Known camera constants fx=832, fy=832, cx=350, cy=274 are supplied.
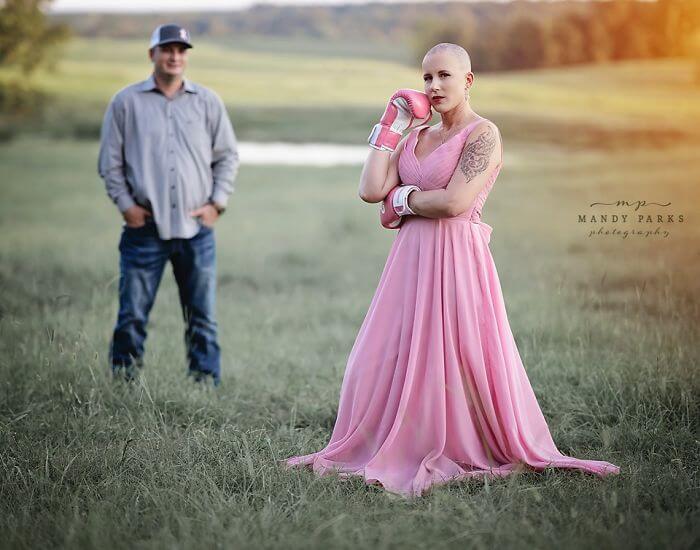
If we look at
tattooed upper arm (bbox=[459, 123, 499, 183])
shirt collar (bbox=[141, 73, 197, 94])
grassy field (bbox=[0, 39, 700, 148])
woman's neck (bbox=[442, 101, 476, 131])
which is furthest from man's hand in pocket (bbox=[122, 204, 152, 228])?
grassy field (bbox=[0, 39, 700, 148])

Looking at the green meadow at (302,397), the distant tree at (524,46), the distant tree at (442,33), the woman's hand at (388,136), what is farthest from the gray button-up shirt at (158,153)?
the distant tree at (524,46)

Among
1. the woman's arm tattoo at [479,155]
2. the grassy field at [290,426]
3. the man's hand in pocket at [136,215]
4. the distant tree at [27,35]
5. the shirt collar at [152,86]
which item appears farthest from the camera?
the distant tree at [27,35]

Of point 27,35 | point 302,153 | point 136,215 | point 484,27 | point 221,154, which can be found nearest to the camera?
point 136,215

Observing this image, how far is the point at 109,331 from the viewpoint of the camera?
6785mm

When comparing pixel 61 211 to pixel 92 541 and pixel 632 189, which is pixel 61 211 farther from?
pixel 92 541

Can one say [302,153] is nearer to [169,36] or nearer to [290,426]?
[169,36]

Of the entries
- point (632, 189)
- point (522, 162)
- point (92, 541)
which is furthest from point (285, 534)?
point (522, 162)

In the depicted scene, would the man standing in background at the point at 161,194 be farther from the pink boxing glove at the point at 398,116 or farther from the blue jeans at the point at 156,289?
the pink boxing glove at the point at 398,116

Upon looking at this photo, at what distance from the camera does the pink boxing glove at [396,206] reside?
13.3 feet

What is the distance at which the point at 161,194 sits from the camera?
19.2ft

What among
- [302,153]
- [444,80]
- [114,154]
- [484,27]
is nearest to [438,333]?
[444,80]

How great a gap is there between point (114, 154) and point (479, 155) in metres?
3.00

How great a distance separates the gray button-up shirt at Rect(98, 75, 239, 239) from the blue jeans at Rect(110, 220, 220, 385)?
0.48ft

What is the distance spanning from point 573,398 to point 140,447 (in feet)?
8.73
